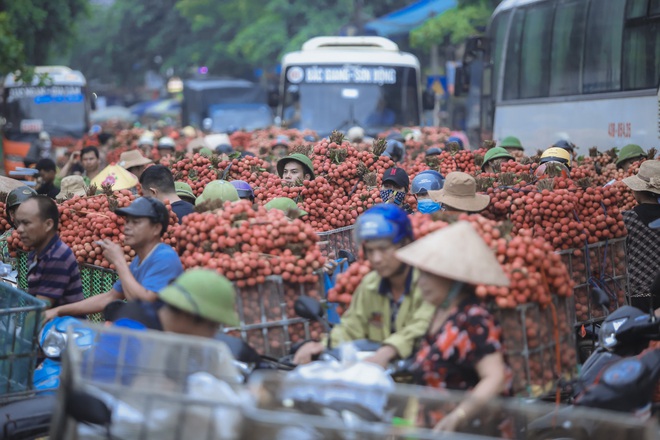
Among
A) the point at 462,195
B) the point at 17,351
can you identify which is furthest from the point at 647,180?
the point at 17,351

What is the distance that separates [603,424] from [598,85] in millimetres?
11484

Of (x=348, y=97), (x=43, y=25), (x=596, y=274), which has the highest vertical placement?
(x=43, y=25)

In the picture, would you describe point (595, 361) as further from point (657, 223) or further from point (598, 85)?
point (598, 85)

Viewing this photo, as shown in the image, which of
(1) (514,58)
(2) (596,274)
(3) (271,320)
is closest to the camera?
(3) (271,320)

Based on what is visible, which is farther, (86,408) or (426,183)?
(426,183)

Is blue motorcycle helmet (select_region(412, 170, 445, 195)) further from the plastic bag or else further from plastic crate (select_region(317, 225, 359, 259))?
the plastic bag

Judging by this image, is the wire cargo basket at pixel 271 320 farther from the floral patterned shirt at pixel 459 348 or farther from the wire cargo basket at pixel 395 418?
the wire cargo basket at pixel 395 418

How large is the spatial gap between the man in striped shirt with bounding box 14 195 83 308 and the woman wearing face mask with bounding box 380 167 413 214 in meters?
3.20

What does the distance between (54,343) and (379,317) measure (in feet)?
8.11

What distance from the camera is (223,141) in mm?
19141

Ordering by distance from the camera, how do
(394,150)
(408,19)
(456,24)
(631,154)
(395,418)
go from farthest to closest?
(408,19), (456,24), (394,150), (631,154), (395,418)

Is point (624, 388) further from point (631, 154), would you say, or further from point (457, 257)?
point (631, 154)

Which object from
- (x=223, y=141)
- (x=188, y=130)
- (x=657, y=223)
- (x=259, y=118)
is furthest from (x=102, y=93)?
(x=657, y=223)

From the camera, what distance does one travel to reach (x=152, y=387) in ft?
14.3
